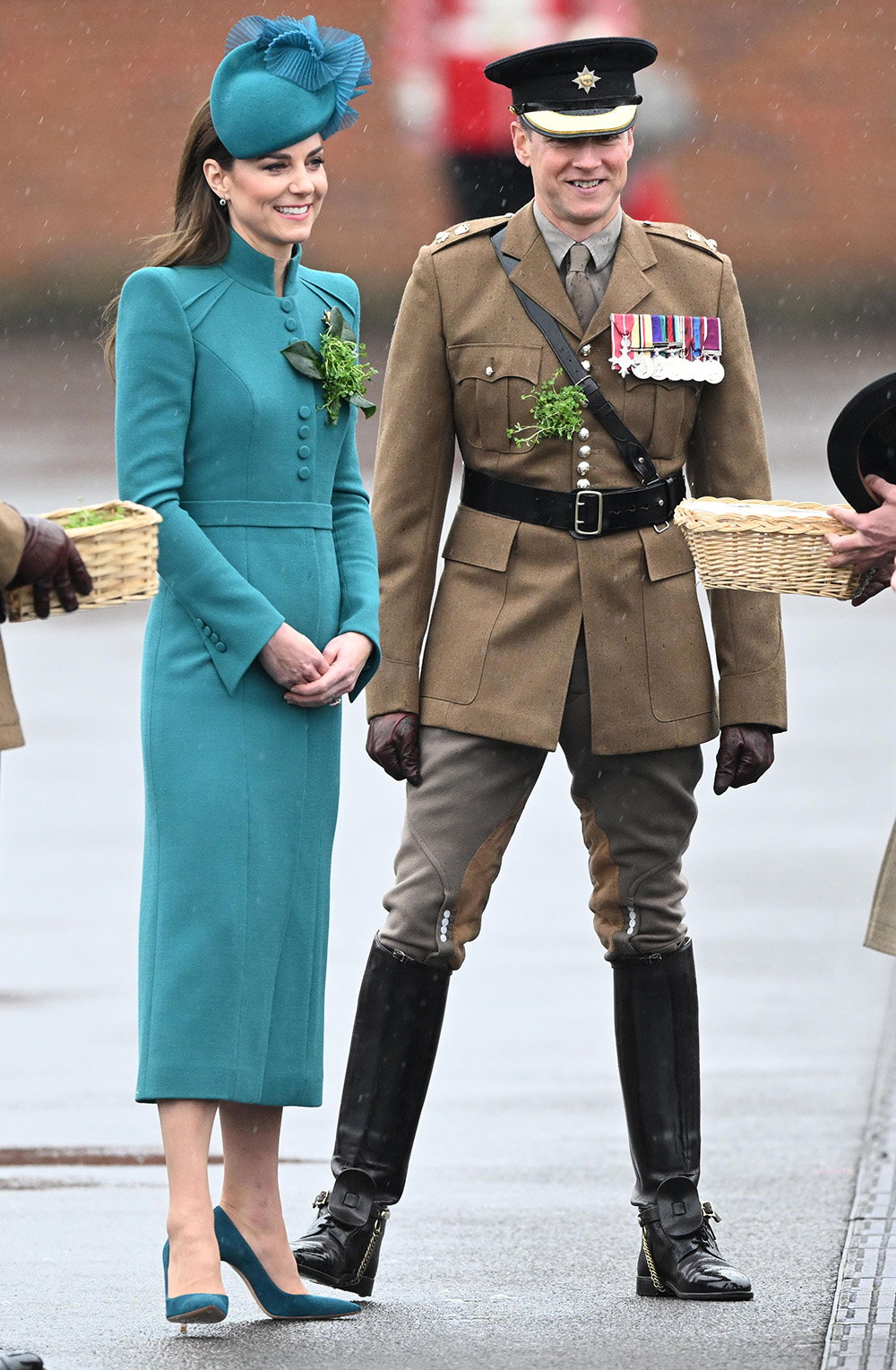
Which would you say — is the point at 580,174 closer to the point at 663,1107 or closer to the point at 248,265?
the point at 248,265

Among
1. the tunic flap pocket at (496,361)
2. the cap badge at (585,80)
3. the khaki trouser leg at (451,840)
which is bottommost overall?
the khaki trouser leg at (451,840)

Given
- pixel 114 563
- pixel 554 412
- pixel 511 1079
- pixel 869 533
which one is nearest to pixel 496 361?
pixel 554 412

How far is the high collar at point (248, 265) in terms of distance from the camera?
4535 mm

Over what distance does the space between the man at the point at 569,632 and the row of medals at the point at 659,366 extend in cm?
1

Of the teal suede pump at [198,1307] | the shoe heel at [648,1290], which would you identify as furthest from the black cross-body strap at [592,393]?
the teal suede pump at [198,1307]

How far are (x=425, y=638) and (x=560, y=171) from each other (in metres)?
0.92

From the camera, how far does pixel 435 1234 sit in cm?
534

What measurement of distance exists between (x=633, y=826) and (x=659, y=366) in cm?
86

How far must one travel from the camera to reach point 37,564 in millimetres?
3988

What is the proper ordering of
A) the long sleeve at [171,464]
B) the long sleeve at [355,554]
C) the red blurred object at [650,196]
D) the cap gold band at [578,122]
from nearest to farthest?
the long sleeve at [171,464]
the long sleeve at [355,554]
the cap gold band at [578,122]
the red blurred object at [650,196]

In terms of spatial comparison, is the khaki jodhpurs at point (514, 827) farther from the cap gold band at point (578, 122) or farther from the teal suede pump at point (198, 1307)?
the cap gold band at point (578, 122)

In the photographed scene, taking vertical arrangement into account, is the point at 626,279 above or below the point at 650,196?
below

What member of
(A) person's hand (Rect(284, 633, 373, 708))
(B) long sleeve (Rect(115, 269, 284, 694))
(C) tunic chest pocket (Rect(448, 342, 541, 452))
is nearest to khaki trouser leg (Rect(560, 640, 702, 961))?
(C) tunic chest pocket (Rect(448, 342, 541, 452))

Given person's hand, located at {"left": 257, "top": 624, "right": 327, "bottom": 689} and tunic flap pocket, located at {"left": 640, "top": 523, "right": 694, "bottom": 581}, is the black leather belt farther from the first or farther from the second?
person's hand, located at {"left": 257, "top": 624, "right": 327, "bottom": 689}
